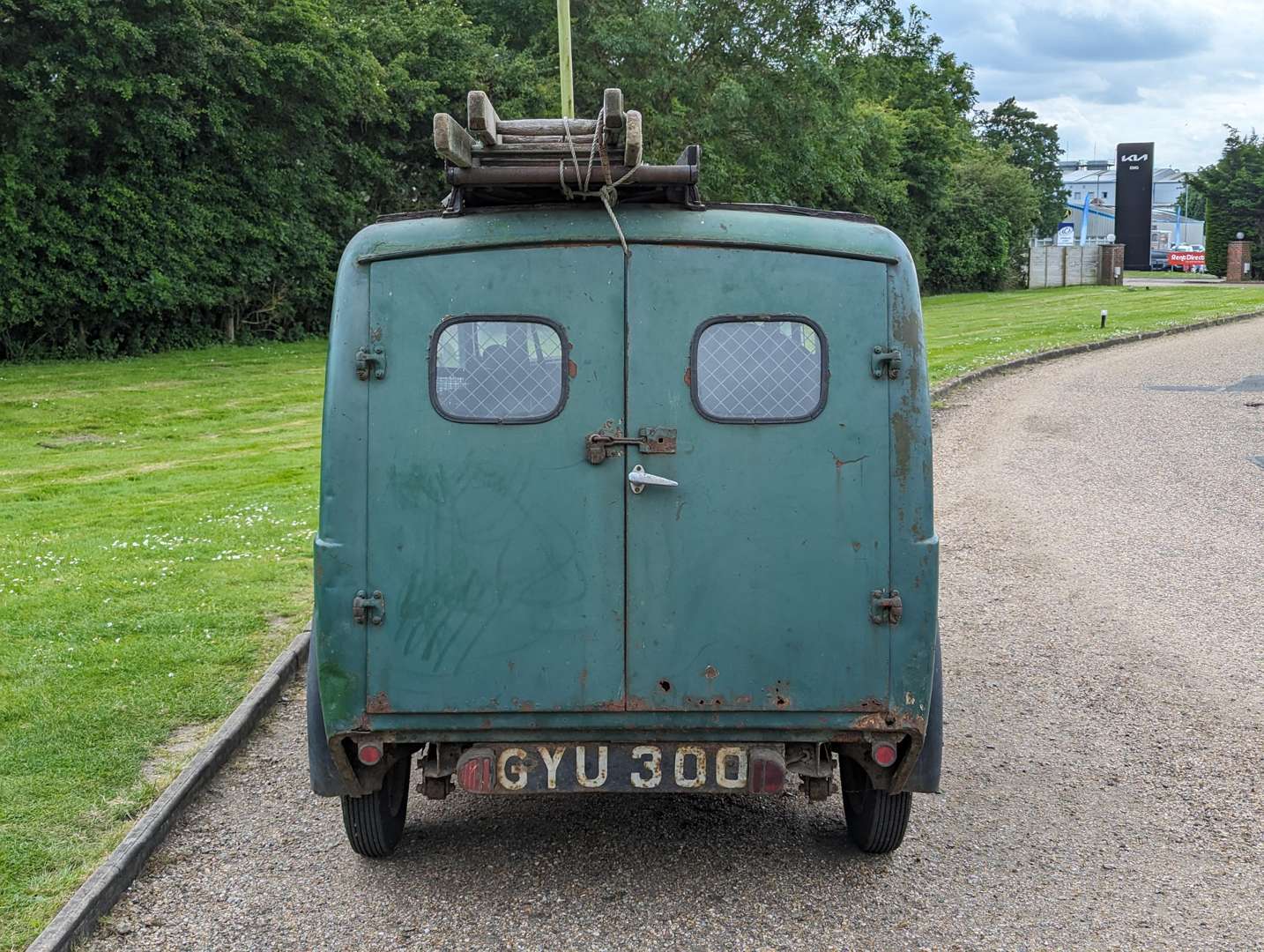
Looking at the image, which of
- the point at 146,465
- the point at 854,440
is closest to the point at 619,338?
the point at 854,440

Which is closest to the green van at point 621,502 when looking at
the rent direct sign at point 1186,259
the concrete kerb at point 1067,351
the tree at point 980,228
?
the concrete kerb at point 1067,351

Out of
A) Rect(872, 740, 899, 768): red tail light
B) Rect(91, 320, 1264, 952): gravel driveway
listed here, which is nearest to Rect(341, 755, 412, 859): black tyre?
Rect(91, 320, 1264, 952): gravel driveway

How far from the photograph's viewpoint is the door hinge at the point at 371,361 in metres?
4.55

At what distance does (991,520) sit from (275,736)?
6.87 meters

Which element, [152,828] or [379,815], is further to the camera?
[152,828]

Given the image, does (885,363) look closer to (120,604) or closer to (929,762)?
(929,762)

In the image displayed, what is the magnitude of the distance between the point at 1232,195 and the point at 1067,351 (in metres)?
41.9

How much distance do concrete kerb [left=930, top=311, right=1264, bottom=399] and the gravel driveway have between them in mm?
10531

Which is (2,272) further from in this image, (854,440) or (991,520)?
(854,440)

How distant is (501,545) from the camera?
4555 mm

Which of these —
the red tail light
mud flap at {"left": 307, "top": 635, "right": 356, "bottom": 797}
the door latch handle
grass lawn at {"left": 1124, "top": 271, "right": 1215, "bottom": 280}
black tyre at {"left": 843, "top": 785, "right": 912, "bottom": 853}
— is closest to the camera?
the door latch handle

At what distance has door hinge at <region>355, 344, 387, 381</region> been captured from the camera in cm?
455

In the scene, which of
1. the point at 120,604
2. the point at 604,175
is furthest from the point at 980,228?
the point at 604,175

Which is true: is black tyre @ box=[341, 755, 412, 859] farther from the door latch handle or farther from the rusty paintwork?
the door latch handle
